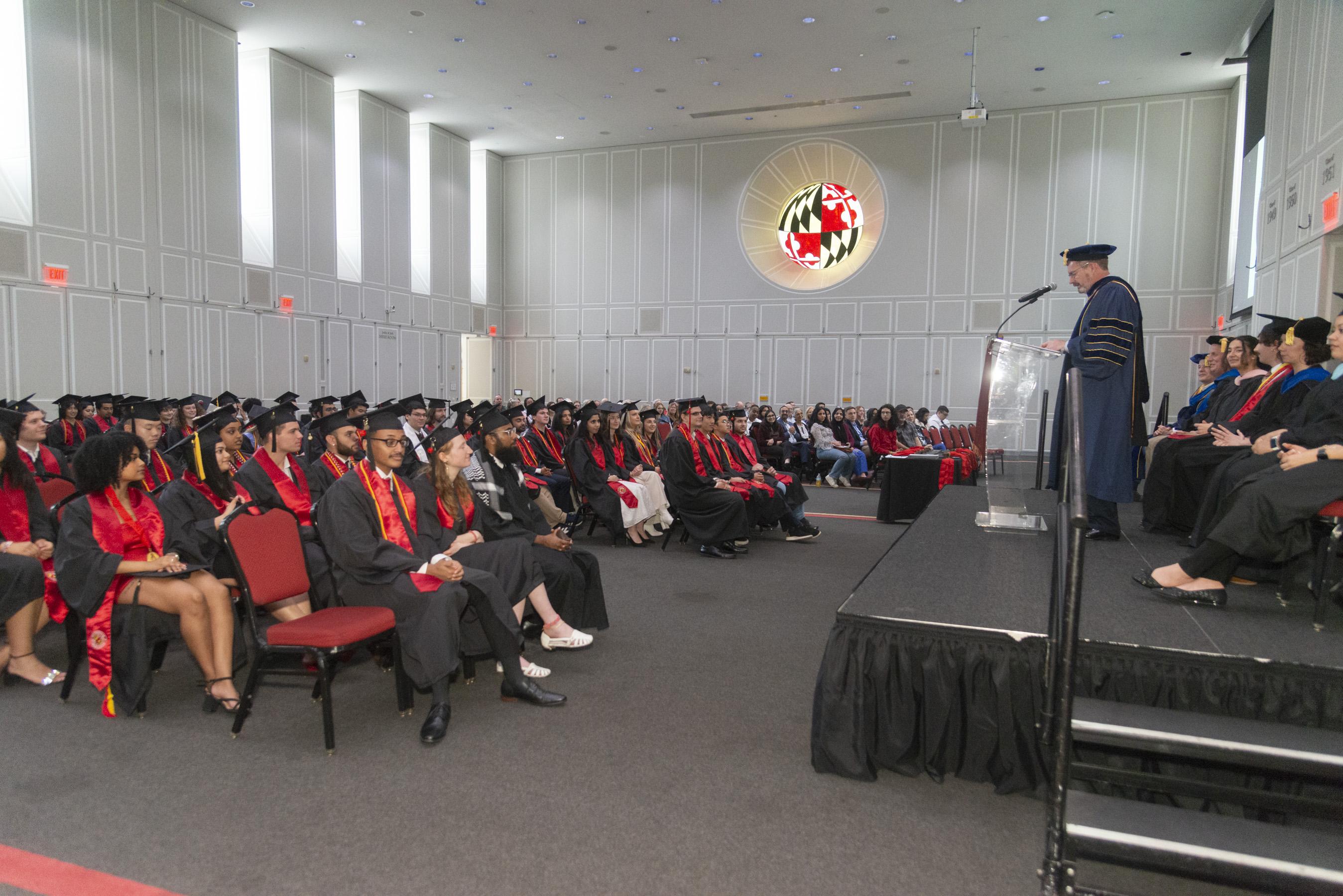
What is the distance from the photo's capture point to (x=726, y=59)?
1362 cm

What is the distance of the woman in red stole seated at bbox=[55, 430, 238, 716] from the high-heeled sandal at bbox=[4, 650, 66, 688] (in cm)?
34

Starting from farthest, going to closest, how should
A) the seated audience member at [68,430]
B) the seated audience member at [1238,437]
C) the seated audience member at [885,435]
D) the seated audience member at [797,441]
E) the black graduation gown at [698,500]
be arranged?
the seated audience member at [797,441], the seated audience member at [885,435], the seated audience member at [68,430], the black graduation gown at [698,500], the seated audience member at [1238,437]

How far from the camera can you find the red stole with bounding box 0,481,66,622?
354 cm

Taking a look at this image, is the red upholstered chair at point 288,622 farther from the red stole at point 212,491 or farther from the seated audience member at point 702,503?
the seated audience member at point 702,503

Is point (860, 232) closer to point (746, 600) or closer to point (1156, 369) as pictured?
point (1156, 369)

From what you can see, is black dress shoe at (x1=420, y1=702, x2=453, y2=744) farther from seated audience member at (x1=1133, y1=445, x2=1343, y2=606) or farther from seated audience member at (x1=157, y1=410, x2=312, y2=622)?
seated audience member at (x1=1133, y1=445, x2=1343, y2=606)

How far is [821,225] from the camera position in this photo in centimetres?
1689

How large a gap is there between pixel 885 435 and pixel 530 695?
33.5 feet

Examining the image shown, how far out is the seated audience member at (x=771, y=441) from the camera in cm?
1273

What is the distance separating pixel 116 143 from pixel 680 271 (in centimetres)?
1080

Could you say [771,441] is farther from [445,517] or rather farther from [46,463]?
[46,463]

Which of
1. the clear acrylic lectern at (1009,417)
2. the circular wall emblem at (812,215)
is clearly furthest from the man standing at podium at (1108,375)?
the circular wall emblem at (812,215)

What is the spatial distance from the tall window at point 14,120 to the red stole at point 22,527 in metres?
8.58

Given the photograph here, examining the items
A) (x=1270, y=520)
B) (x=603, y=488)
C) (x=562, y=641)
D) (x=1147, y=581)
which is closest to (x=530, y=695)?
(x=562, y=641)
